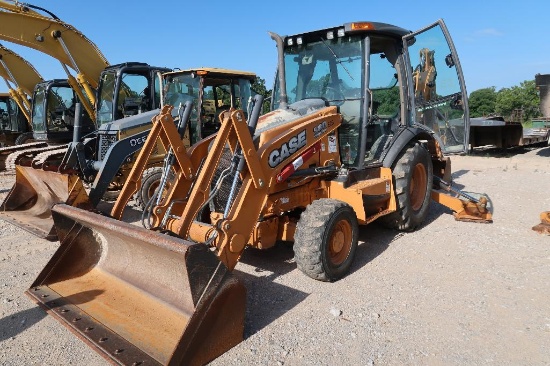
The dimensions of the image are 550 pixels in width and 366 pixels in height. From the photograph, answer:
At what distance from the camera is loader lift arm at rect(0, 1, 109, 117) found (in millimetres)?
9430

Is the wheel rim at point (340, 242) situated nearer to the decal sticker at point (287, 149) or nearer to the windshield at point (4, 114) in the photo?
the decal sticker at point (287, 149)

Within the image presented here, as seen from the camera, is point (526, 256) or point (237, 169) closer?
point (237, 169)

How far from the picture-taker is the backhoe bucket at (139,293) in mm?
2826

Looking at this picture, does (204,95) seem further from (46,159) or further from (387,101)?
(387,101)

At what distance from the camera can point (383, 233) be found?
18.7 ft

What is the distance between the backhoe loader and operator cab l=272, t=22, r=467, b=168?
0.02 meters

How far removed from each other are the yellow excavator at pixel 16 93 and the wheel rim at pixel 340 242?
13.4m

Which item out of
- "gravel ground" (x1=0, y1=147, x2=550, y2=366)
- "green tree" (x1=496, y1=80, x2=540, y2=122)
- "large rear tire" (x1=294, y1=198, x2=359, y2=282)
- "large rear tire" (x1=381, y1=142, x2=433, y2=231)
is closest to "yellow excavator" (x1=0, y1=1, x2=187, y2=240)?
"gravel ground" (x1=0, y1=147, x2=550, y2=366)

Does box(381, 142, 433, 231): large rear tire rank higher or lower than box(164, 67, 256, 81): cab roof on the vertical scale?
lower

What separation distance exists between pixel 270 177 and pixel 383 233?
246 cm

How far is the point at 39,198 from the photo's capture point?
709 centimetres

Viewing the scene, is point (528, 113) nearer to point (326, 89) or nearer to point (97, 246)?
point (326, 89)

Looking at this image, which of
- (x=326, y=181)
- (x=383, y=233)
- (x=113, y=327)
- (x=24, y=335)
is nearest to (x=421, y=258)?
(x=383, y=233)

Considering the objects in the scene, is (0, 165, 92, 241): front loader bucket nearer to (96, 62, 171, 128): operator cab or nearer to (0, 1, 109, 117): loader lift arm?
(96, 62, 171, 128): operator cab
